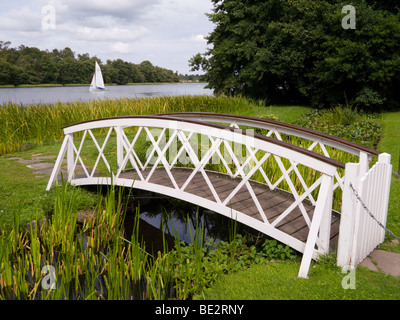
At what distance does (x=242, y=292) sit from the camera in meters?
3.24

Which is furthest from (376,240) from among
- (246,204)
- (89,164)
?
(89,164)

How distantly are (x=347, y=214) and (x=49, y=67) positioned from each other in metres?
47.4

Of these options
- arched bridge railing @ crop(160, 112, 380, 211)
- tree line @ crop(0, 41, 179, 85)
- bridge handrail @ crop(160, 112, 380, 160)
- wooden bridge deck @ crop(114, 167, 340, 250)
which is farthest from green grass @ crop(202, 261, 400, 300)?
tree line @ crop(0, 41, 179, 85)

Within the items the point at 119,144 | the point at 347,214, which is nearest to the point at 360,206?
the point at 347,214

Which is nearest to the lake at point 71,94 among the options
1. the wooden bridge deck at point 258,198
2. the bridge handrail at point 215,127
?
the bridge handrail at point 215,127

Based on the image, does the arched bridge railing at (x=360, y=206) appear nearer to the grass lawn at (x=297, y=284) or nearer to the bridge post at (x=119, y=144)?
the grass lawn at (x=297, y=284)

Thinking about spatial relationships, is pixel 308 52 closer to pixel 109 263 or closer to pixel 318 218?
pixel 318 218

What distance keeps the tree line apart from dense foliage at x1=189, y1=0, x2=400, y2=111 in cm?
2848

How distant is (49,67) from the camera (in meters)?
44.1

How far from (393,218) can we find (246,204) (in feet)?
7.03

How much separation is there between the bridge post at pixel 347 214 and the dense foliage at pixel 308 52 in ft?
39.9

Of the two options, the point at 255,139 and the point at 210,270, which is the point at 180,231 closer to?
the point at 210,270

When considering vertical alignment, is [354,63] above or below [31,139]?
above

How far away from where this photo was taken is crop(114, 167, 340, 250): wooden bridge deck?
13.9 feet
